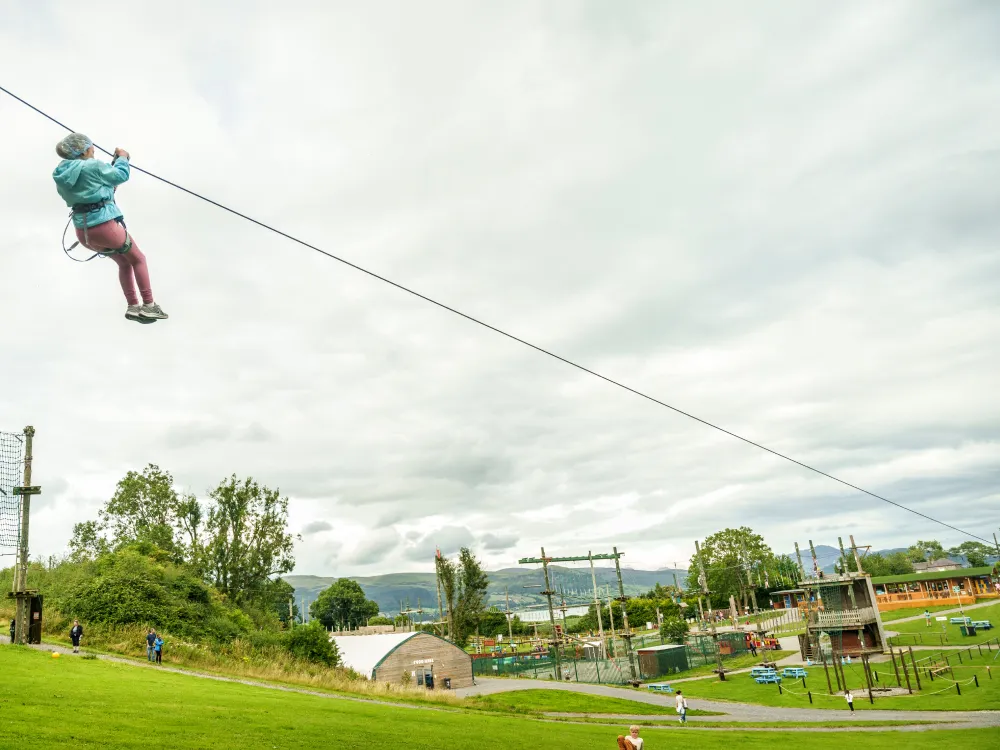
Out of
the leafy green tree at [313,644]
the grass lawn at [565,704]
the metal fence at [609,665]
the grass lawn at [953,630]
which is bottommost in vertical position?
the grass lawn at [953,630]

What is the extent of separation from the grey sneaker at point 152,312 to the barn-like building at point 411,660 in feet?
147

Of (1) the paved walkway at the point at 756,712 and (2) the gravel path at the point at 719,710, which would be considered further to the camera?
(1) the paved walkway at the point at 756,712

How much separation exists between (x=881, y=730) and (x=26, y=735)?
33.8m

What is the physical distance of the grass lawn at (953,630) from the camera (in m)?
59.9

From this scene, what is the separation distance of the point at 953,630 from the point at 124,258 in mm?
85477

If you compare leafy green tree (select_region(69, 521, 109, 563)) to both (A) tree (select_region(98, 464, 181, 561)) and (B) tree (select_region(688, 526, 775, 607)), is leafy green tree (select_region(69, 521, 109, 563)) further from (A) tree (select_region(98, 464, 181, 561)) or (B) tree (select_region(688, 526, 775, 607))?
(B) tree (select_region(688, 526, 775, 607))

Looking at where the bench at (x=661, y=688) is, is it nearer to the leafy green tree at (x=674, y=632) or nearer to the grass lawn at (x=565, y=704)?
the grass lawn at (x=565, y=704)

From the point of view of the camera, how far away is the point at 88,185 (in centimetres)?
624

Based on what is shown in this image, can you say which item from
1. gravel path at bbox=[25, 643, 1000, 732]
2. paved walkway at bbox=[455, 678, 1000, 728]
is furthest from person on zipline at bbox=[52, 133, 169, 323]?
paved walkway at bbox=[455, 678, 1000, 728]

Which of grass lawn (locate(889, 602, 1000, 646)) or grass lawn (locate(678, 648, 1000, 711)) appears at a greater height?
grass lawn (locate(678, 648, 1000, 711))

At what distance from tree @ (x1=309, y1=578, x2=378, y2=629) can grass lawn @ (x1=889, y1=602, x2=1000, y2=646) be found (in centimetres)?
A: 9784

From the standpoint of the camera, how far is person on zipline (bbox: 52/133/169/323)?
620 centimetres

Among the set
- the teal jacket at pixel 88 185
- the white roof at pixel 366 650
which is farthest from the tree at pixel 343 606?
the teal jacket at pixel 88 185

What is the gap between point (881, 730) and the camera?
2977cm
